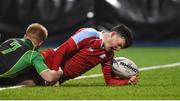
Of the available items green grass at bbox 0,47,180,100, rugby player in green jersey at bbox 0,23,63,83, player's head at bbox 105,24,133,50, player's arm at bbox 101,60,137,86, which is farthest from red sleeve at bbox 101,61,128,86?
rugby player in green jersey at bbox 0,23,63,83

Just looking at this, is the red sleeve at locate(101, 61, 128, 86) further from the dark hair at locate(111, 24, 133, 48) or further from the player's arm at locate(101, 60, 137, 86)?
the dark hair at locate(111, 24, 133, 48)

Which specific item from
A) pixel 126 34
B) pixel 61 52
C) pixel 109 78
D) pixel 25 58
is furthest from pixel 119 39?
pixel 25 58

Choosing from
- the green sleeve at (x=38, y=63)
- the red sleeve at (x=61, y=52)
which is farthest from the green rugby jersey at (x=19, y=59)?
the red sleeve at (x=61, y=52)

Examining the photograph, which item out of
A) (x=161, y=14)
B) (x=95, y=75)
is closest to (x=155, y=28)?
(x=161, y=14)

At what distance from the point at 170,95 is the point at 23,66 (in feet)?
5.29

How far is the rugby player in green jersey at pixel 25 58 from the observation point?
7457mm

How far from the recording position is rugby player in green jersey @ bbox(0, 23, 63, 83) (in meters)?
7.46

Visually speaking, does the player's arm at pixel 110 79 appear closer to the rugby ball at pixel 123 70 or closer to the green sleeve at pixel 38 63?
the rugby ball at pixel 123 70

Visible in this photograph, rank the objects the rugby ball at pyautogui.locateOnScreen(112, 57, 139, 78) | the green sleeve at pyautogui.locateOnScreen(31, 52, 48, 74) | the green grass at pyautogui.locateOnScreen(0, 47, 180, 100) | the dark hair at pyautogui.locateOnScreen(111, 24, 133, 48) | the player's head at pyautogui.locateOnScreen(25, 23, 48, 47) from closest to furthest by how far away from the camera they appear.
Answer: the green grass at pyautogui.locateOnScreen(0, 47, 180, 100), the green sleeve at pyautogui.locateOnScreen(31, 52, 48, 74), the dark hair at pyautogui.locateOnScreen(111, 24, 133, 48), the player's head at pyautogui.locateOnScreen(25, 23, 48, 47), the rugby ball at pyautogui.locateOnScreen(112, 57, 139, 78)

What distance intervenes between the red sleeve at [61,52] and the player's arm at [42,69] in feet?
0.32

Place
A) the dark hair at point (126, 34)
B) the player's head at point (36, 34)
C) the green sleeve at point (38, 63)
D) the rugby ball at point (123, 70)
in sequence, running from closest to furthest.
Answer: the green sleeve at point (38, 63) < the dark hair at point (126, 34) < the player's head at point (36, 34) < the rugby ball at point (123, 70)

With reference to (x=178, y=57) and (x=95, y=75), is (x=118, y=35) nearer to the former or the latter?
(x=95, y=75)

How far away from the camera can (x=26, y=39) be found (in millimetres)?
7750

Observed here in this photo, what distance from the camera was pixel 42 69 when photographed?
744cm
